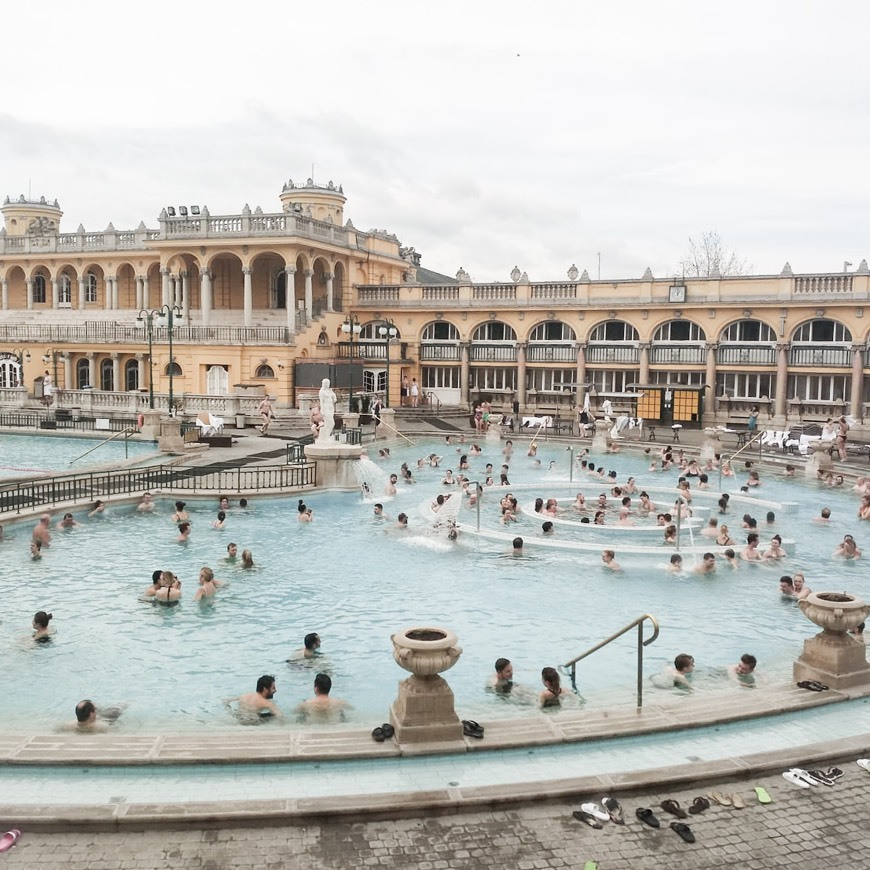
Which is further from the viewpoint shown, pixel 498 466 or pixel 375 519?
pixel 498 466

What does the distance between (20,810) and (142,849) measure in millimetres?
1188

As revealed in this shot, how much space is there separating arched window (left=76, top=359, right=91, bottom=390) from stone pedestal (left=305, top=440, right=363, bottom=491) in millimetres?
32036

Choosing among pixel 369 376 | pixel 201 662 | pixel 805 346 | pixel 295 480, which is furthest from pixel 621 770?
pixel 369 376

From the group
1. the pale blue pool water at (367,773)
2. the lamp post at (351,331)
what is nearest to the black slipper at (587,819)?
the pale blue pool water at (367,773)

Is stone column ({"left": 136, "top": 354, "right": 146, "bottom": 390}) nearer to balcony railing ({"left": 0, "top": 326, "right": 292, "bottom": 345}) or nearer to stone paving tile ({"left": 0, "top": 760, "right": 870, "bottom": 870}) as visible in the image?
balcony railing ({"left": 0, "top": 326, "right": 292, "bottom": 345})

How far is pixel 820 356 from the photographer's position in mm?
42344

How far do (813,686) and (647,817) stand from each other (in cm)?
387

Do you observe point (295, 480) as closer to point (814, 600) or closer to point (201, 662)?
point (201, 662)

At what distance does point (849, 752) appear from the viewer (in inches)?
343

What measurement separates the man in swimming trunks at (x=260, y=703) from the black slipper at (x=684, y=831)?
5094 mm

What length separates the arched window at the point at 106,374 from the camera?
5181 centimetres

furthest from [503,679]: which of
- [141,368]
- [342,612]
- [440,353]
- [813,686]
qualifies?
[141,368]

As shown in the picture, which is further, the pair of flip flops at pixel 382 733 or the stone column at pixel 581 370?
the stone column at pixel 581 370

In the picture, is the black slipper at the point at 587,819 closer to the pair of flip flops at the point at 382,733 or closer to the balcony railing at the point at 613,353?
the pair of flip flops at the point at 382,733
